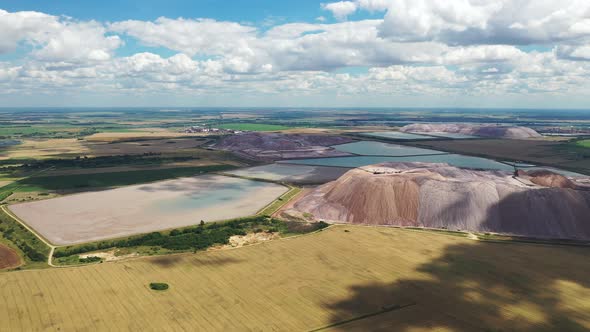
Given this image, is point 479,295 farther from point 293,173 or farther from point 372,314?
point 293,173

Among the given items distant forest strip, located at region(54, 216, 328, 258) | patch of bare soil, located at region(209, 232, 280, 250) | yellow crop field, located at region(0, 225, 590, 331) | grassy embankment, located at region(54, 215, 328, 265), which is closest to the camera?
yellow crop field, located at region(0, 225, 590, 331)

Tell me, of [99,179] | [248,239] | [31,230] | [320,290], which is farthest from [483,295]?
[99,179]

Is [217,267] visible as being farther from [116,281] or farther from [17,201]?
[17,201]

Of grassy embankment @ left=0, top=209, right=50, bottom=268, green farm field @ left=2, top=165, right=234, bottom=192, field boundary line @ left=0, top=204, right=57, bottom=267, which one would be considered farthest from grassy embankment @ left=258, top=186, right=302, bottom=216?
green farm field @ left=2, top=165, right=234, bottom=192

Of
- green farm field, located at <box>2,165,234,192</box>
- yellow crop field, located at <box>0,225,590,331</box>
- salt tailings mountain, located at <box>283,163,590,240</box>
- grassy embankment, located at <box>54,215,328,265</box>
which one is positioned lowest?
green farm field, located at <box>2,165,234,192</box>

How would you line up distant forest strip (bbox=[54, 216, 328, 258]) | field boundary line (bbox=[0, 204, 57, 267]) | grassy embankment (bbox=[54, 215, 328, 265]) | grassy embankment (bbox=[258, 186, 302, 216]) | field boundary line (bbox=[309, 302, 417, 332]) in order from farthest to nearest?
grassy embankment (bbox=[258, 186, 302, 216]), distant forest strip (bbox=[54, 216, 328, 258]), grassy embankment (bbox=[54, 215, 328, 265]), field boundary line (bbox=[0, 204, 57, 267]), field boundary line (bbox=[309, 302, 417, 332])

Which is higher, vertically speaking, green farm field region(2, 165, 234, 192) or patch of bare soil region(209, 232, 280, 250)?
patch of bare soil region(209, 232, 280, 250)

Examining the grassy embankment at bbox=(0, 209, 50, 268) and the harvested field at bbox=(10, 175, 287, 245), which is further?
the harvested field at bbox=(10, 175, 287, 245)

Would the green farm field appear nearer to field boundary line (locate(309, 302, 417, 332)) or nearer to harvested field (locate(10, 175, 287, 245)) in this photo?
harvested field (locate(10, 175, 287, 245))
